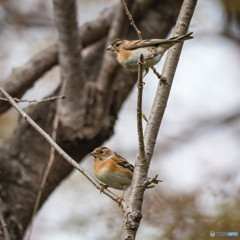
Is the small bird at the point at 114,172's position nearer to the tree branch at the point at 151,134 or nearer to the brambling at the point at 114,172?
the brambling at the point at 114,172

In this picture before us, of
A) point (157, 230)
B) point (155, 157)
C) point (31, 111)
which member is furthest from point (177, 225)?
point (155, 157)

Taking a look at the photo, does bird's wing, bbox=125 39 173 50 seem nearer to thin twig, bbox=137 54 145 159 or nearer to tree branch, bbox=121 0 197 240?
tree branch, bbox=121 0 197 240

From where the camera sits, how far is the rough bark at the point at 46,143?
5.00 m

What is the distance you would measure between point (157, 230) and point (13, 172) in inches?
76.1

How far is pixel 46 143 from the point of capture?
16.9ft

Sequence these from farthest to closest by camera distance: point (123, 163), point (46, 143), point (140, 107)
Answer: point (46, 143) → point (123, 163) → point (140, 107)

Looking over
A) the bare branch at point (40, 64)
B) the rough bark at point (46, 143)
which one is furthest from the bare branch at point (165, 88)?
the bare branch at point (40, 64)

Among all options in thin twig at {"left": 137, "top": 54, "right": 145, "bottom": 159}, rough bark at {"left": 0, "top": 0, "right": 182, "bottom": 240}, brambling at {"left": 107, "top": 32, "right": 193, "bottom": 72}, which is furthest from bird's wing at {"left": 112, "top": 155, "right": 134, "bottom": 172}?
thin twig at {"left": 137, "top": 54, "right": 145, "bottom": 159}

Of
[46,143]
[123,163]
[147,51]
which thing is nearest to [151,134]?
[147,51]

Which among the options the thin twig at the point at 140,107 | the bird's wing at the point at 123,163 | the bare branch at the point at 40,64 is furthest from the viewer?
the bare branch at the point at 40,64

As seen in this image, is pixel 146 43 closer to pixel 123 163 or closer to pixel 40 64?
pixel 123 163

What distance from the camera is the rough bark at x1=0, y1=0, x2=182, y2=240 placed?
500cm

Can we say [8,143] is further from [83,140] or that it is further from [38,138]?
[83,140]

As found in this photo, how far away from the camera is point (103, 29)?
18.4ft
